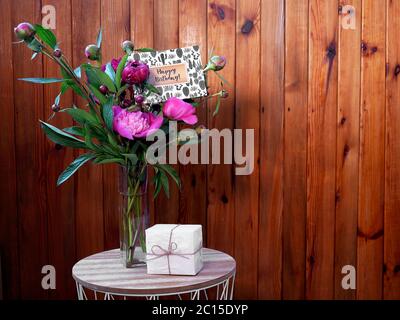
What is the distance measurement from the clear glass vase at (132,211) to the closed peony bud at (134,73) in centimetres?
Result: 23

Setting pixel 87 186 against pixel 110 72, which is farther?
pixel 87 186

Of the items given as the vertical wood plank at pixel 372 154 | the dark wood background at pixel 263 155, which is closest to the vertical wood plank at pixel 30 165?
the dark wood background at pixel 263 155

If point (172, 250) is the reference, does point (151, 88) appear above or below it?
above

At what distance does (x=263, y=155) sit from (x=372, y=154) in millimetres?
384

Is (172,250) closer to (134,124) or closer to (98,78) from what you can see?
(134,124)

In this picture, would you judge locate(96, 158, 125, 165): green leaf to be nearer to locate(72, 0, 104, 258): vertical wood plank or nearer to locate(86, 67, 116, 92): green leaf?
locate(86, 67, 116, 92): green leaf

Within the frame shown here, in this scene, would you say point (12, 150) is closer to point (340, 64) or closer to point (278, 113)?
point (278, 113)

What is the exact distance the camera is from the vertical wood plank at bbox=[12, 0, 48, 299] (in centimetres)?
169

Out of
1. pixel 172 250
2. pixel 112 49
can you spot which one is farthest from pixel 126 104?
pixel 112 49

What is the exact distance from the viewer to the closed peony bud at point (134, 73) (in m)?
1.23

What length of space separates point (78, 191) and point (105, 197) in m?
0.10

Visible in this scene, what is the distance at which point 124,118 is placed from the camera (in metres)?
1.21

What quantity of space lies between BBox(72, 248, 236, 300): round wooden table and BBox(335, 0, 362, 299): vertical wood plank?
54 cm

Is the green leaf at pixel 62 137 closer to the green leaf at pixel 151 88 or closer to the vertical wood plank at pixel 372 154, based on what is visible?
the green leaf at pixel 151 88
